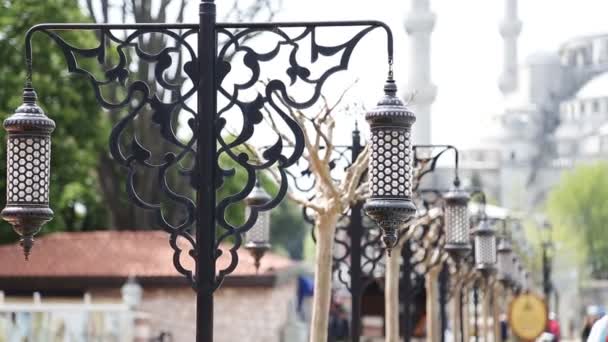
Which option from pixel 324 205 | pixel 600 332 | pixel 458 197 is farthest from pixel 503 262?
pixel 600 332

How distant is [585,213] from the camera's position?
105 metres

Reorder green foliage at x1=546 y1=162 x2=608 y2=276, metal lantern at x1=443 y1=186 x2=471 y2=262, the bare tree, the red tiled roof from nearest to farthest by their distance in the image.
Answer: the bare tree, metal lantern at x1=443 y1=186 x2=471 y2=262, the red tiled roof, green foliage at x1=546 y1=162 x2=608 y2=276

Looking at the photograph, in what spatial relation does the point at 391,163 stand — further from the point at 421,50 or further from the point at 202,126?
the point at 421,50

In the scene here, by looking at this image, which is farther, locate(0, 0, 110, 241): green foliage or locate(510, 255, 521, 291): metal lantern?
locate(510, 255, 521, 291): metal lantern

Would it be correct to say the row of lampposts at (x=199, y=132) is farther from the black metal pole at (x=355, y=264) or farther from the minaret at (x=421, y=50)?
the minaret at (x=421, y=50)

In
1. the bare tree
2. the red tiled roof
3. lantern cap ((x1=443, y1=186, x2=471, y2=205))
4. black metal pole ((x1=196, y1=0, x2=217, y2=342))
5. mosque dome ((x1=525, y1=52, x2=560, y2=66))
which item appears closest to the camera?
black metal pole ((x1=196, y1=0, x2=217, y2=342))

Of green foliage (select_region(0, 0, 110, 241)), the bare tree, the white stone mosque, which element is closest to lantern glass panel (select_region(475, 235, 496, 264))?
the bare tree

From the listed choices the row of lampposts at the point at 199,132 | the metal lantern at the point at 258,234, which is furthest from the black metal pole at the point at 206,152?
the metal lantern at the point at 258,234

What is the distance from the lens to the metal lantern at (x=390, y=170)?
839 cm

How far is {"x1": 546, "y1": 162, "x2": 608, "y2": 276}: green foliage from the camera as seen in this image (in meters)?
104

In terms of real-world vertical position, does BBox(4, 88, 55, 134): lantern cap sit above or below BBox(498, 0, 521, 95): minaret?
below

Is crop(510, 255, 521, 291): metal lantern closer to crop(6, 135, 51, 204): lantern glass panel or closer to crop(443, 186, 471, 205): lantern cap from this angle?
crop(443, 186, 471, 205): lantern cap

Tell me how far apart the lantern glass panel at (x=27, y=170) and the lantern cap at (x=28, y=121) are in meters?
0.05

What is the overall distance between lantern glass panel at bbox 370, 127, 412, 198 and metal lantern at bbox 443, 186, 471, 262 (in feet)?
26.7
